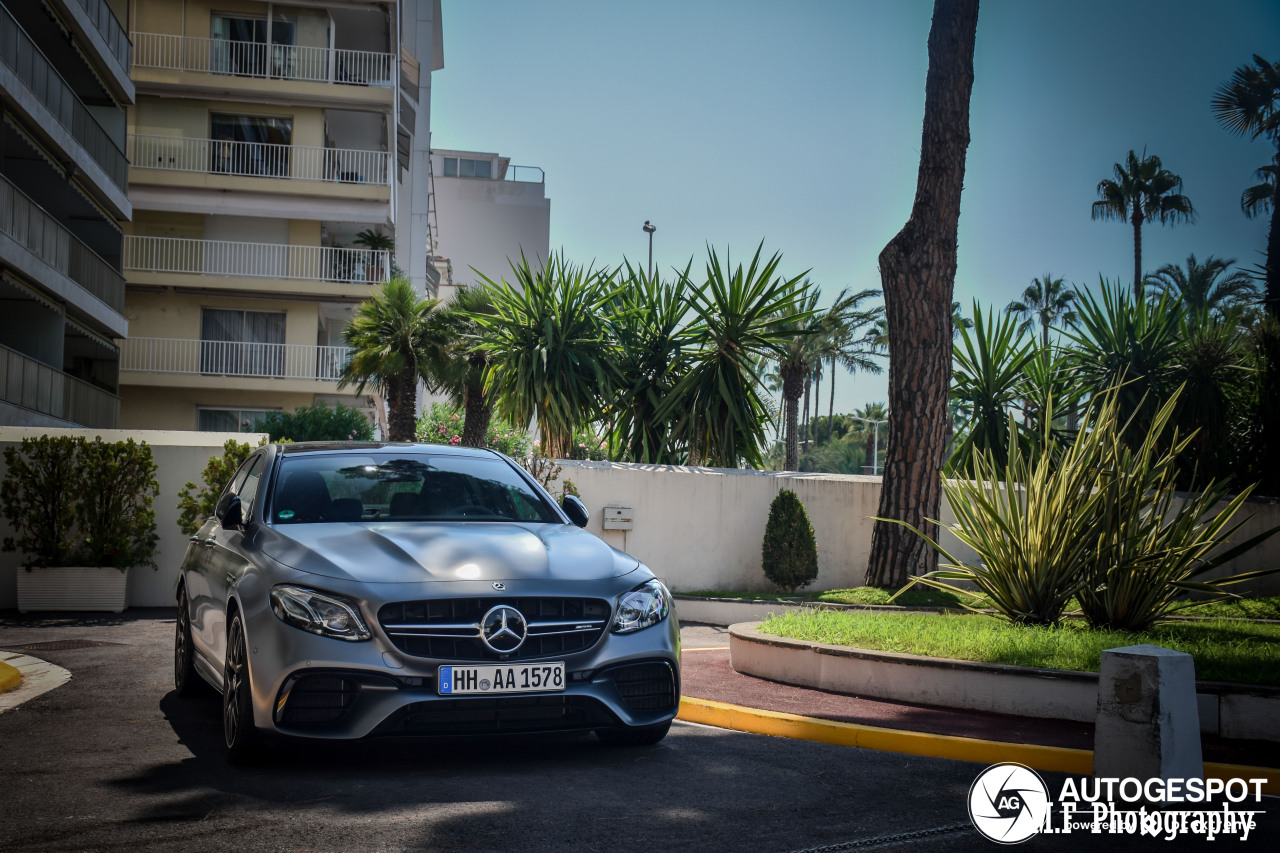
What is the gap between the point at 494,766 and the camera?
5684 mm

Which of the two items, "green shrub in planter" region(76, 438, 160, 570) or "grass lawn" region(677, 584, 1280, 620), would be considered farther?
"green shrub in planter" region(76, 438, 160, 570)

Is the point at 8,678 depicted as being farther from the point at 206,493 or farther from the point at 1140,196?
the point at 1140,196

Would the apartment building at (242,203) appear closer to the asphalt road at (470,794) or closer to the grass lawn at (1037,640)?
the grass lawn at (1037,640)

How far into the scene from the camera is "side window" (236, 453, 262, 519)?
686 centimetres

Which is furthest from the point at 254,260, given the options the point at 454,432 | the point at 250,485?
the point at 250,485

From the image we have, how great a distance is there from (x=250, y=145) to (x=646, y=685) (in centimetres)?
3221

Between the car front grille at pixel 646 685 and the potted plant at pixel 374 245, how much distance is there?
30.5m

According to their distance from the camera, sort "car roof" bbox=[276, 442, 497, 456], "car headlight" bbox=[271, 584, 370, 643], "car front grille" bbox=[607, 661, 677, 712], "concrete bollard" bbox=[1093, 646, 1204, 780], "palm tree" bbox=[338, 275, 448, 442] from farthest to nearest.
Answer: "palm tree" bbox=[338, 275, 448, 442], "car roof" bbox=[276, 442, 497, 456], "car front grille" bbox=[607, 661, 677, 712], "car headlight" bbox=[271, 584, 370, 643], "concrete bollard" bbox=[1093, 646, 1204, 780]

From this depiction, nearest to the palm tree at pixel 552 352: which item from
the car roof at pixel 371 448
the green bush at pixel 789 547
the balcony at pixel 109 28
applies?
the green bush at pixel 789 547

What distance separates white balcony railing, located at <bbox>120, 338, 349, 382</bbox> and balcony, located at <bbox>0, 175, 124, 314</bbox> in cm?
466

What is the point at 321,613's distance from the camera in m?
5.28

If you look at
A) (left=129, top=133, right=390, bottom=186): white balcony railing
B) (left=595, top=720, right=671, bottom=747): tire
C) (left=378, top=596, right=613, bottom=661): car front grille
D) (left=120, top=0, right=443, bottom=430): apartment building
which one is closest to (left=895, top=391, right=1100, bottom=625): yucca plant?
(left=595, top=720, right=671, bottom=747): tire

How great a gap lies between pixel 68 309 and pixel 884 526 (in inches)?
751

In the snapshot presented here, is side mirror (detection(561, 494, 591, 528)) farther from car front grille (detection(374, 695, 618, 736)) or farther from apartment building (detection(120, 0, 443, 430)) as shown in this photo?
apartment building (detection(120, 0, 443, 430))
